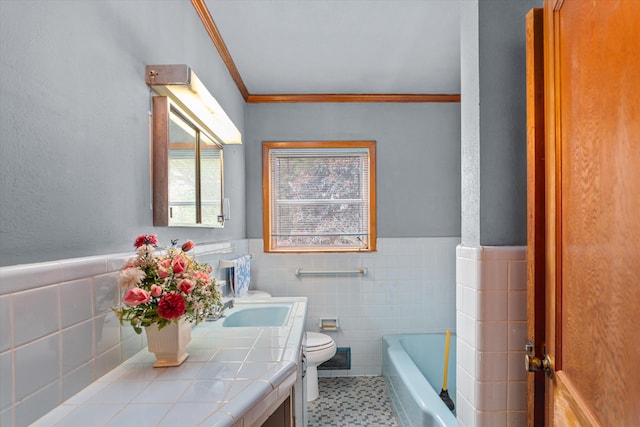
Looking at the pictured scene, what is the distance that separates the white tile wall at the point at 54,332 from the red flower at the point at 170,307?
0.17 meters

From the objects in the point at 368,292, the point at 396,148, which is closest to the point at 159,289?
the point at 368,292

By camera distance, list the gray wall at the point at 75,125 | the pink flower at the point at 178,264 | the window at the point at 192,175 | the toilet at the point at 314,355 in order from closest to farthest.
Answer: the gray wall at the point at 75,125
the pink flower at the point at 178,264
the window at the point at 192,175
the toilet at the point at 314,355

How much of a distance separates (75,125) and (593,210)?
1.21m

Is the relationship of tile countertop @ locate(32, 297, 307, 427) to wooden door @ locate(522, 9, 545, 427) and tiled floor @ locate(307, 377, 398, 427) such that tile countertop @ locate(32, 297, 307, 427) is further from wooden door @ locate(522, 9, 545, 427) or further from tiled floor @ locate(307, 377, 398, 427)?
tiled floor @ locate(307, 377, 398, 427)

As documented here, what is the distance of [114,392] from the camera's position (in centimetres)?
92

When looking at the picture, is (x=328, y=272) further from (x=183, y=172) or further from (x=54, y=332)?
(x=54, y=332)

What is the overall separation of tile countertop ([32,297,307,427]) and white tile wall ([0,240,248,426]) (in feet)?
0.14

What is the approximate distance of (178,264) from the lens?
3.50ft

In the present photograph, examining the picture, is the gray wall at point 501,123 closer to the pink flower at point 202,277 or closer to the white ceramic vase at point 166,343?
the pink flower at point 202,277

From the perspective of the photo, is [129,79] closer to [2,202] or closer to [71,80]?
[71,80]

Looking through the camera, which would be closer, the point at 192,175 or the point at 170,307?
the point at 170,307

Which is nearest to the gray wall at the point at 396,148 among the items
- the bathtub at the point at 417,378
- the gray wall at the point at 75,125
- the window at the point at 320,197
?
the window at the point at 320,197

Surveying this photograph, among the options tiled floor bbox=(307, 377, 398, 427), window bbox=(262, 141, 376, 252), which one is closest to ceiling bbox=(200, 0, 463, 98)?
window bbox=(262, 141, 376, 252)

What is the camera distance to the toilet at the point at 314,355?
2.61 m
